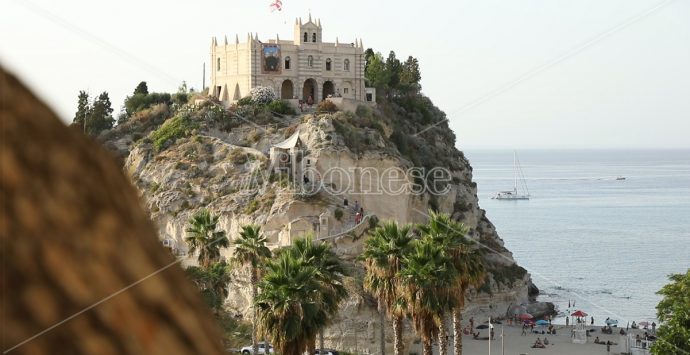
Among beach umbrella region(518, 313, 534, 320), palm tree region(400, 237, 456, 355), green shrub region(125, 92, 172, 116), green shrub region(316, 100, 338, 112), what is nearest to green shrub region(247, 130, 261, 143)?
green shrub region(316, 100, 338, 112)

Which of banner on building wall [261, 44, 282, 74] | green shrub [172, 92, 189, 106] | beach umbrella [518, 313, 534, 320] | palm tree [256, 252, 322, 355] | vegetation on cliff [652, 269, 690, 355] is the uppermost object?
banner on building wall [261, 44, 282, 74]

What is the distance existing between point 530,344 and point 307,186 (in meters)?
18.1

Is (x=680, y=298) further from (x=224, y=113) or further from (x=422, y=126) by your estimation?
(x=422, y=126)

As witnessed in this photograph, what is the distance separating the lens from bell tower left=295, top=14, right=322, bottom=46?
75500mm

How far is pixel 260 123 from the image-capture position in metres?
67.4

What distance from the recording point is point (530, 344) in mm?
62719

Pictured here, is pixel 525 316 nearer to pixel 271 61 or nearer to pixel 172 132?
pixel 271 61

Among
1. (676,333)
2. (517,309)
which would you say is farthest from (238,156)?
(676,333)

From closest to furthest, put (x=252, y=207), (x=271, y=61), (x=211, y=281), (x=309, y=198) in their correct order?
(x=211, y=281), (x=309, y=198), (x=252, y=207), (x=271, y=61)

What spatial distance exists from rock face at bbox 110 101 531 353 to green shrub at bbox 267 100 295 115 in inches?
105

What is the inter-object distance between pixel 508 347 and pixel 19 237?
6168cm

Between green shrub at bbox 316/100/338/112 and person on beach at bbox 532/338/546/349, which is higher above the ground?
green shrub at bbox 316/100/338/112

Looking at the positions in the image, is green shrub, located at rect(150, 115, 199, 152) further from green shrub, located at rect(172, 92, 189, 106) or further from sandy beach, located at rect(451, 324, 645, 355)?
sandy beach, located at rect(451, 324, 645, 355)

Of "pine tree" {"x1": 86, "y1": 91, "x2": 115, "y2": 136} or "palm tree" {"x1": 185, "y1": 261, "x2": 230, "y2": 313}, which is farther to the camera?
"pine tree" {"x1": 86, "y1": 91, "x2": 115, "y2": 136}
